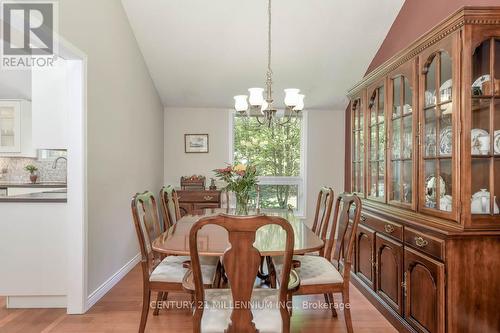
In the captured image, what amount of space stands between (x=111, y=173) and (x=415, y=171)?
2666 millimetres

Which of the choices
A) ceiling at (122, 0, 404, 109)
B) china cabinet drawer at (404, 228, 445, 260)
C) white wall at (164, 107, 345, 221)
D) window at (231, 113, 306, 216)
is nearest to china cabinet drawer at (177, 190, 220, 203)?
white wall at (164, 107, 345, 221)

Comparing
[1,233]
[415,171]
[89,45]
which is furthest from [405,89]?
[1,233]

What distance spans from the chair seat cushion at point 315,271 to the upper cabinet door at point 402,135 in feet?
2.36

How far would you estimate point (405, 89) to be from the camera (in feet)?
8.19

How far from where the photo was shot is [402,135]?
8.27 ft

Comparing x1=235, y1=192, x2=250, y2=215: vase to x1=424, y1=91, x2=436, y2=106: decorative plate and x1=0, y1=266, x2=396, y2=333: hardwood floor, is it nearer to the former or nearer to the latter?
x1=0, y1=266, x2=396, y2=333: hardwood floor

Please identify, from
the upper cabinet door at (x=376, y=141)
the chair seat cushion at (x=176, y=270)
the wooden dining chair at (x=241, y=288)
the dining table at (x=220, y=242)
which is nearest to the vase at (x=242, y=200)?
the dining table at (x=220, y=242)

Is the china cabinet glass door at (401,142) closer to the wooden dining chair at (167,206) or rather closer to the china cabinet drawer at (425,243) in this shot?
the china cabinet drawer at (425,243)

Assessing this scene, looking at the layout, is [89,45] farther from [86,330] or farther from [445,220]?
[445,220]

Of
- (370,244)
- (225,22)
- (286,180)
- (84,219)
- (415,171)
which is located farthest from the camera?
(286,180)

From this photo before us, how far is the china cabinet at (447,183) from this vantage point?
184 cm

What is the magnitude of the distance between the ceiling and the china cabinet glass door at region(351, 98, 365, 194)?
962mm

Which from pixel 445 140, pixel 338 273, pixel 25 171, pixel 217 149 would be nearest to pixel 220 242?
pixel 338 273

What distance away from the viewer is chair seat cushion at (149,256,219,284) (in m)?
2.19
